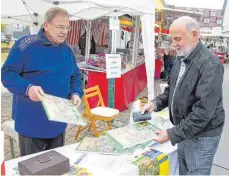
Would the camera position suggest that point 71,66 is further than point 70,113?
Yes

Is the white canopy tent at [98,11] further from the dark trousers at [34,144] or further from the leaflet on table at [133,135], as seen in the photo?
the dark trousers at [34,144]

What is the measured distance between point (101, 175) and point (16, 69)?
3.41 ft

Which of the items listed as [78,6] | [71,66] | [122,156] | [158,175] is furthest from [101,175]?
[78,6]

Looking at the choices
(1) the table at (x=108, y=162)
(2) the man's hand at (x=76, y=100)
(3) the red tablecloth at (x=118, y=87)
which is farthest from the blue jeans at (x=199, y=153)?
(3) the red tablecloth at (x=118, y=87)

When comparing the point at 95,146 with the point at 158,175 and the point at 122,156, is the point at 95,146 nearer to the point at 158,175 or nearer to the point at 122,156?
the point at 122,156

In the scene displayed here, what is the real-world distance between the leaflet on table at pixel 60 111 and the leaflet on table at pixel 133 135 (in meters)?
0.31

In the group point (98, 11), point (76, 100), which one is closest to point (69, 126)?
point (98, 11)

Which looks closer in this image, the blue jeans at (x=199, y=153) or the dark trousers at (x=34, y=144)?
the blue jeans at (x=199, y=153)

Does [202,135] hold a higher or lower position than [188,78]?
lower

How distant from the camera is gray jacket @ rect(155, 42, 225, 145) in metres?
1.48

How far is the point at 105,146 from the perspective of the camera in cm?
184

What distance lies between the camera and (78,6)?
3852 mm

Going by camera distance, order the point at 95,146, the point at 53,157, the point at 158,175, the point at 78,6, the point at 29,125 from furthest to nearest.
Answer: the point at 78,6
the point at 29,125
the point at 95,146
the point at 158,175
the point at 53,157

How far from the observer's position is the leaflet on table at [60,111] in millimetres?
1567
